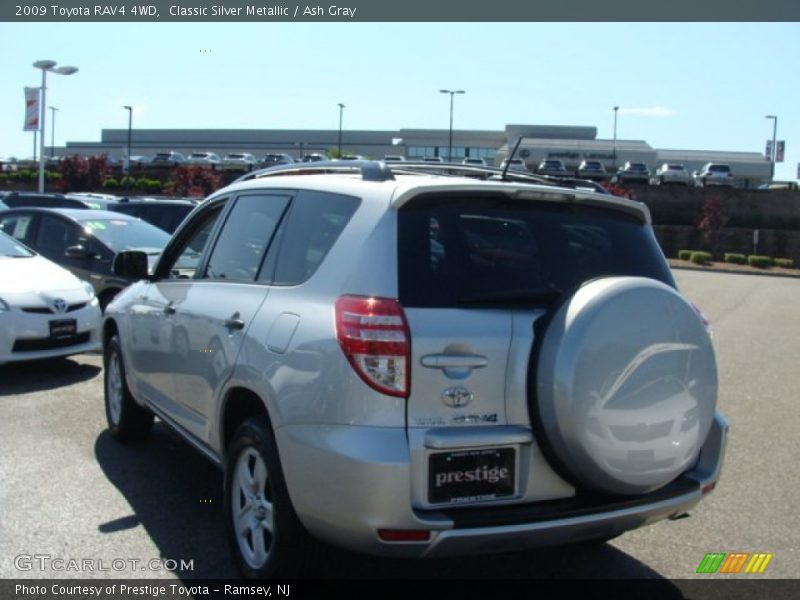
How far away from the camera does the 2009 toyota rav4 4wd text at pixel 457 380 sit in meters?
3.17

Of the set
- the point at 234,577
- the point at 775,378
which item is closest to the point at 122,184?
the point at 775,378

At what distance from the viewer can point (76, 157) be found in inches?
2052

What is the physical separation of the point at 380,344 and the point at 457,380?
327 millimetres

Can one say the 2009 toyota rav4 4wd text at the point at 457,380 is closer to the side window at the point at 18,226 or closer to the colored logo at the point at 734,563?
the colored logo at the point at 734,563

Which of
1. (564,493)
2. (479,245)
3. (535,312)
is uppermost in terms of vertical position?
(479,245)

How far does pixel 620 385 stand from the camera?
332 cm

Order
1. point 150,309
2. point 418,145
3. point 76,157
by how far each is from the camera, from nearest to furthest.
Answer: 1. point 150,309
2. point 76,157
3. point 418,145

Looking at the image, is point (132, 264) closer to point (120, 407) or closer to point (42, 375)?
point (120, 407)

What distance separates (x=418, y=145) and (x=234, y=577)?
83.0m

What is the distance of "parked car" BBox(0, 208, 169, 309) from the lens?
34.6 feet

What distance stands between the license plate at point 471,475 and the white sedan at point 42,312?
19.4ft

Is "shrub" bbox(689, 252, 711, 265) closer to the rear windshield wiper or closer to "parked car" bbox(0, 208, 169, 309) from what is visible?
"parked car" bbox(0, 208, 169, 309)

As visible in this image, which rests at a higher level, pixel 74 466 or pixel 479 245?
pixel 479 245

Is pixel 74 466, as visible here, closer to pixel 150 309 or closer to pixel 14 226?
pixel 150 309
